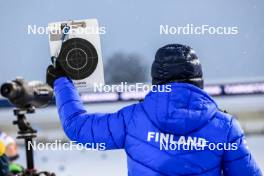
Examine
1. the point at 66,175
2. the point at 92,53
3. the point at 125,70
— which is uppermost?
the point at 92,53

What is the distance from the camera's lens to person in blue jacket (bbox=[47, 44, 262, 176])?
205 centimetres

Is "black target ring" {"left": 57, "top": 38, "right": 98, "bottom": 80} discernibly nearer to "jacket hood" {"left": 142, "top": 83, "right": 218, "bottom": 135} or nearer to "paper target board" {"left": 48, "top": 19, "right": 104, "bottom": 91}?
"paper target board" {"left": 48, "top": 19, "right": 104, "bottom": 91}

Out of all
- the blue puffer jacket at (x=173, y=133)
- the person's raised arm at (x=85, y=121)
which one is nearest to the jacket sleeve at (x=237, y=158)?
the blue puffer jacket at (x=173, y=133)

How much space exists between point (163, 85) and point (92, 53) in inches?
14.5

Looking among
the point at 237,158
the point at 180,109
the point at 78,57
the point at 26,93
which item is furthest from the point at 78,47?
the point at 237,158

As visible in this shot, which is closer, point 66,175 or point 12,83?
point 12,83

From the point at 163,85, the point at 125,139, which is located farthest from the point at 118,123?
the point at 163,85

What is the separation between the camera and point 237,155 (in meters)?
2.10

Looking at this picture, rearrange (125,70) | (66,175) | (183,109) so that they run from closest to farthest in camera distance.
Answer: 1. (183,109)
2. (66,175)
3. (125,70)

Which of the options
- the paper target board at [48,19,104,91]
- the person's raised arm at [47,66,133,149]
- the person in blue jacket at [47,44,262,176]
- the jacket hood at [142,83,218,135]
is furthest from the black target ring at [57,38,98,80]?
the jacket hood at [142,83,218,135]

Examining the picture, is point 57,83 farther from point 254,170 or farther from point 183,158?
point 254,170

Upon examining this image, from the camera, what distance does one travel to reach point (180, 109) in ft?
6.66

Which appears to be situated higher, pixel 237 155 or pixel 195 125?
pixel 195 125

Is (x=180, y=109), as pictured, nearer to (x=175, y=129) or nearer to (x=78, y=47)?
(x=175, y=129)
